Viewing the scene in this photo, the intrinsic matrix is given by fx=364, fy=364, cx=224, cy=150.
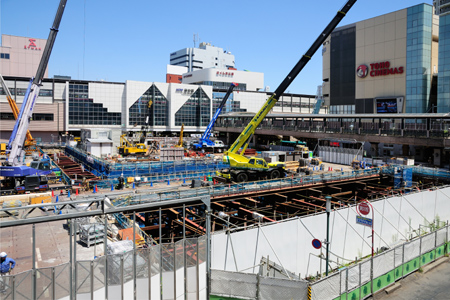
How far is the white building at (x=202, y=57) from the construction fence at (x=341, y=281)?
580 feet

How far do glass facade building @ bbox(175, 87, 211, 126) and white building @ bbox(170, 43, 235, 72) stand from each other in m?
95.5

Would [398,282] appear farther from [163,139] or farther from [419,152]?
[163,139]

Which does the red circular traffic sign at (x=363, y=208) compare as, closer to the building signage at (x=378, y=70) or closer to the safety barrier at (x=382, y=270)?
the safety barrier at (x=382, y=270)

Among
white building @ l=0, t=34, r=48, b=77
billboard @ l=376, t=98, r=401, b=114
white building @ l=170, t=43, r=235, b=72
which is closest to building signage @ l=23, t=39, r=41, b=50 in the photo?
white building @ l=0, t=34, r=48, b=77

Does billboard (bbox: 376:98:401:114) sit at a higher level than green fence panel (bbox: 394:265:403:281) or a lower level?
higher

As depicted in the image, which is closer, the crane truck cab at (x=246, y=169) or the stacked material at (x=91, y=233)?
the stacked material at (x=91, y=233)

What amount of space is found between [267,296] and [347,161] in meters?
41.9

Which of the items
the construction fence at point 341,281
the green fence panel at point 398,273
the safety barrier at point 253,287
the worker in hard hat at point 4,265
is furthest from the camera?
the green fence panel at point 398,273

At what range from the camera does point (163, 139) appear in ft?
265

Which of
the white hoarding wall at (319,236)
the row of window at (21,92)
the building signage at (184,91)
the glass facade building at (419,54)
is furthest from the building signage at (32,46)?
the white hoarding wall at (319,236)

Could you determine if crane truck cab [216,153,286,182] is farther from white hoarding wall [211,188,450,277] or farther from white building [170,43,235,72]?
white building [170,43,235,72]

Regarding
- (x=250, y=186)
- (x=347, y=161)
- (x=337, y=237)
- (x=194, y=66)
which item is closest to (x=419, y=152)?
(x=347, y=161)

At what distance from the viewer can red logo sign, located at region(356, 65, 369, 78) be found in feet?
243

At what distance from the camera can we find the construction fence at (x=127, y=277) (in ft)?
38.1
